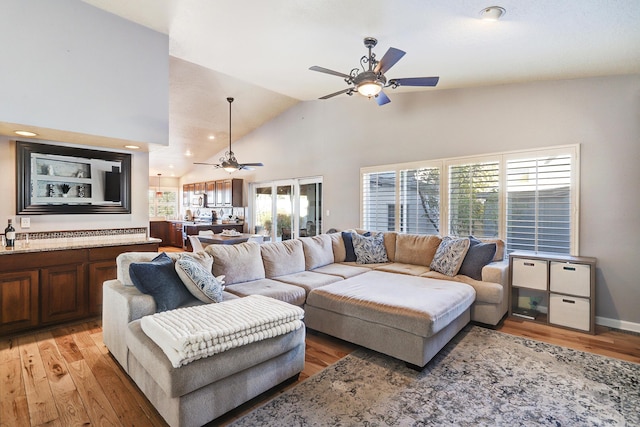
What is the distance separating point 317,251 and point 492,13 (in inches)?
123

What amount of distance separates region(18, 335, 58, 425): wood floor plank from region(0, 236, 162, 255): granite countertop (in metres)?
0.89

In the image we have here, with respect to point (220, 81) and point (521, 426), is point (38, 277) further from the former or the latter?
point (521, 426)

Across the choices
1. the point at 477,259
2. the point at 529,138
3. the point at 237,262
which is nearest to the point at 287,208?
the point at 237,262

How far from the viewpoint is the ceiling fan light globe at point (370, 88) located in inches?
117

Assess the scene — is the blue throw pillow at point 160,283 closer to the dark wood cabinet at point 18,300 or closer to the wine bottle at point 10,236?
the dark wood cabinet at point 18,300

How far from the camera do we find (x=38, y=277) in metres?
3.18

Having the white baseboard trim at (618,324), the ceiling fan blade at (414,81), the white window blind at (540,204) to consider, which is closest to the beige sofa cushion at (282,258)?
the ceiling fan blade at (414,81)

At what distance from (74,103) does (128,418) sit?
3.05 meters

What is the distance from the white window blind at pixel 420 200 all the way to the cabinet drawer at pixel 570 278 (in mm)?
1600

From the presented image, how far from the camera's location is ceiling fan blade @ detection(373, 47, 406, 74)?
2545 millimetres

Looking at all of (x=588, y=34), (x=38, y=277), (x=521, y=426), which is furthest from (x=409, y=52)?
(x=38, y=277)

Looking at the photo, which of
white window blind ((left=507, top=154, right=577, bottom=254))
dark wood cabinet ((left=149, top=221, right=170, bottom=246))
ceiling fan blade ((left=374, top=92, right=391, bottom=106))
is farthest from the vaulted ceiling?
dark wood cabinet ((left=149, top=221, right=170, bottom=246))

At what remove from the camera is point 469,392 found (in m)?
2.23

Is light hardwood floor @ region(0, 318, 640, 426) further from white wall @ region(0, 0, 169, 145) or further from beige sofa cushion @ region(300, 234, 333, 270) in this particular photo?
white wall @ region(0, 0, 169, 145)
